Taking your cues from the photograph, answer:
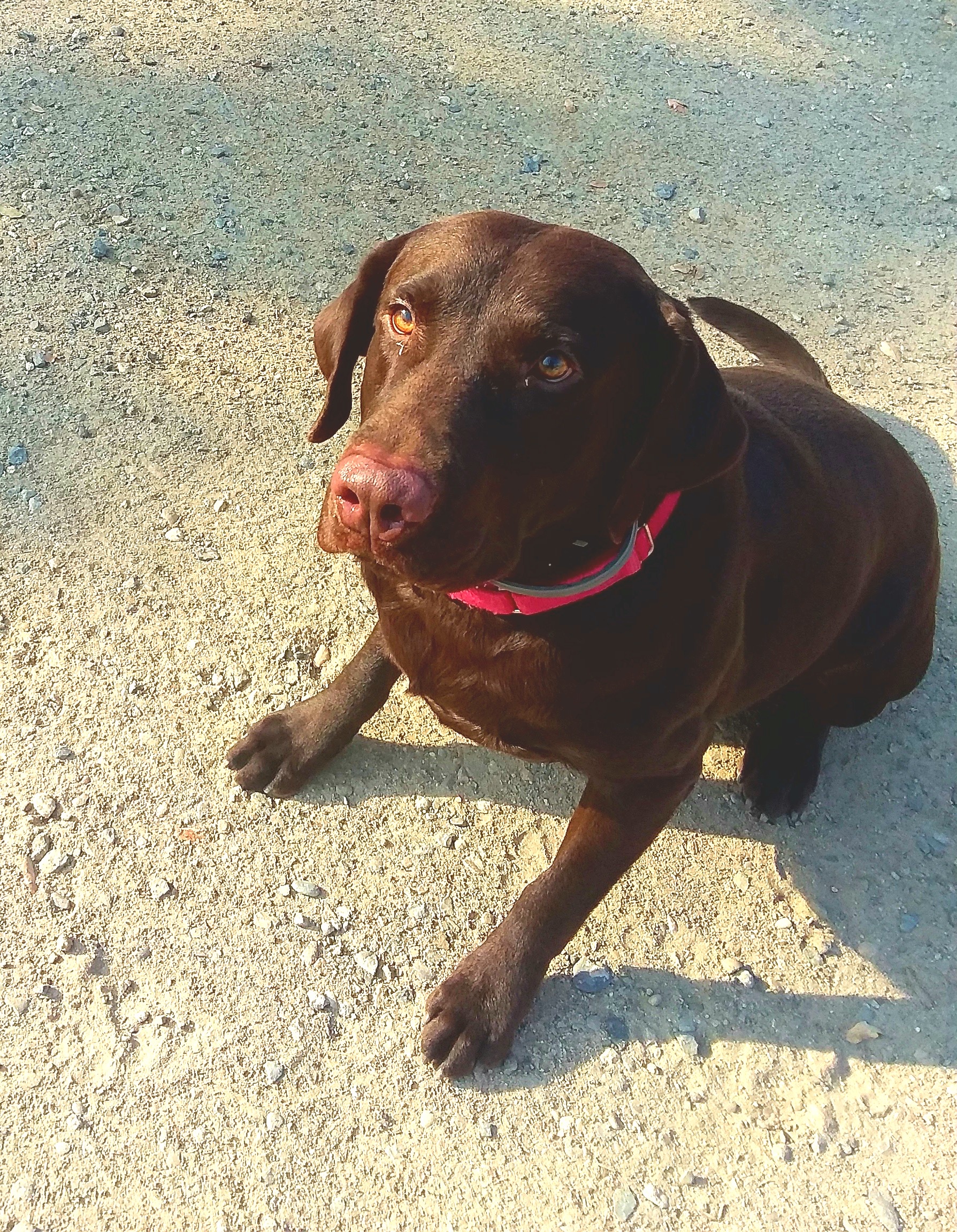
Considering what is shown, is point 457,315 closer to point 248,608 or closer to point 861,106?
point 248,608

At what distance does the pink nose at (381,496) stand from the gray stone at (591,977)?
57.6 inches

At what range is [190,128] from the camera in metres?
4.14

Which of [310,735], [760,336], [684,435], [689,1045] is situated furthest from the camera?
[760,336]

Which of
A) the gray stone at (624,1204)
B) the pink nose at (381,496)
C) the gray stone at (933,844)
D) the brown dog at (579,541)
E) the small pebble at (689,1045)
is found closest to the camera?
the pink nose at (381,496)

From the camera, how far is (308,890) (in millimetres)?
2557

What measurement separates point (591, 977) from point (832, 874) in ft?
2.58

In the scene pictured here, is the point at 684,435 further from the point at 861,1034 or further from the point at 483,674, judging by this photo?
the point at 861,1034

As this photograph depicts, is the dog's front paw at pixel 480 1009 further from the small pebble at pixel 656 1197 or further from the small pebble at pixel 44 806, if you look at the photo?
the small pebble at pixel 44 806

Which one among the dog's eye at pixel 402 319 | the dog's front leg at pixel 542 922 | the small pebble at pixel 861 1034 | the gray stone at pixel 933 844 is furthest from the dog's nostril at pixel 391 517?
the gray stone at pixel 933 844

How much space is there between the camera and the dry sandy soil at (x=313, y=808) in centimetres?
225

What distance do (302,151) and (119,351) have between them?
1.38 metres

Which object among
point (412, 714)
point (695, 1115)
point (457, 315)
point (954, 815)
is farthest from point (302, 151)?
point (695, 1115)

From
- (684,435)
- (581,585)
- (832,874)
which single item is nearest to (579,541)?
(581,585)

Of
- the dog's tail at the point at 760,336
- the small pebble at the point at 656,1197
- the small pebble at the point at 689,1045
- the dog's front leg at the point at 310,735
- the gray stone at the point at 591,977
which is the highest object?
the dog's tail at the point at 760,336
